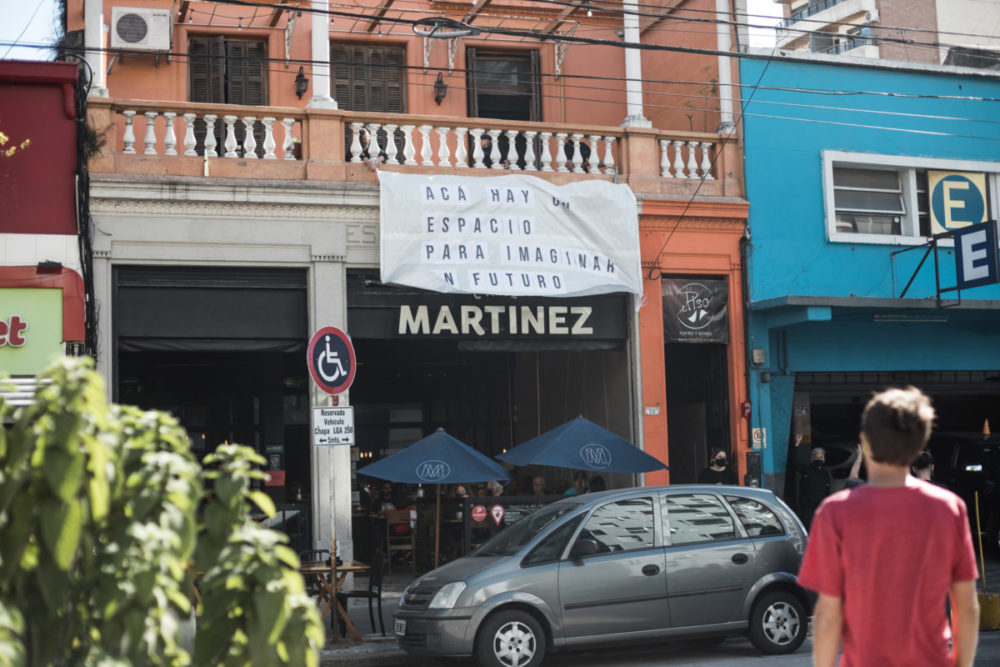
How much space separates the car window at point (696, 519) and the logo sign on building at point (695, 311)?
6.28 m

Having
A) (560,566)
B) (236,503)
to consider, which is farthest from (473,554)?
(236,503)

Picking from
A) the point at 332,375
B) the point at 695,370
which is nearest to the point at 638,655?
the point at 332,375

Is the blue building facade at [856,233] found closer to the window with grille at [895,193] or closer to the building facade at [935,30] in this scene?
the window with grille at [895,193]

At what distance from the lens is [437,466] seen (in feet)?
49.3

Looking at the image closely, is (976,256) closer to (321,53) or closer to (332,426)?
(321,53)

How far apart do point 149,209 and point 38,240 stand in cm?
143

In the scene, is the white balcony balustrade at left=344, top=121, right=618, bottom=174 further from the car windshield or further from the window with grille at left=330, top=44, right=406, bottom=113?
the car windshield

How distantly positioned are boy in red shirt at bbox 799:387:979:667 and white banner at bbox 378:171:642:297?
40.1ft

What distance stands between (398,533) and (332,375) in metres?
6.98

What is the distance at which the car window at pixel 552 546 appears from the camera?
11.4 m

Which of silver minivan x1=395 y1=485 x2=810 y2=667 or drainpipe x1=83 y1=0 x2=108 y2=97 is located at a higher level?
drainpipe x1=83 y1=0 x2=108 y2=97

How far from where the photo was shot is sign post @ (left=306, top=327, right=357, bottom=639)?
1284 cm

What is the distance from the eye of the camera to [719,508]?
12148 millimetres

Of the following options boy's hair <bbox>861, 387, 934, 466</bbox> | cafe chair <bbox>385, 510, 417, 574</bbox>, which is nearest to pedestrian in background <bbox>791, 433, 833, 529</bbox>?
cafe chair <bbox>385, 510, 417, 574</bbox>
